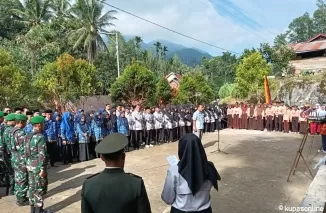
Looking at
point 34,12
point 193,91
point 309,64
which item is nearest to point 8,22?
point 34,12

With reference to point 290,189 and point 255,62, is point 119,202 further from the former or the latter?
point 255,62

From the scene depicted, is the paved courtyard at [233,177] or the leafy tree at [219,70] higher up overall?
the leafy tree at [219,70]

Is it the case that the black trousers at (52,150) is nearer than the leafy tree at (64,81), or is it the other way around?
the black trousers at (52,150)

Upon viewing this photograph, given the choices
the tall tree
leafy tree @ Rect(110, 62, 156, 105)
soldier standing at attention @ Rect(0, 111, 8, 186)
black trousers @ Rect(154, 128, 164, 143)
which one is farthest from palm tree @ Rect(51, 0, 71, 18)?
the tall tree

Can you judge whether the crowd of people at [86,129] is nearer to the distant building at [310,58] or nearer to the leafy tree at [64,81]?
the leafy tree at [64,81]

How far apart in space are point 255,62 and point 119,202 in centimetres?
2496

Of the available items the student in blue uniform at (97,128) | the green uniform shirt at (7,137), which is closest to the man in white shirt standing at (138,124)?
the student in blue uniform at (97,128)

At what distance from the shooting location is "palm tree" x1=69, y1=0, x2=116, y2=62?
32031 millimetres

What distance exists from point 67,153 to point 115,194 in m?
7.26

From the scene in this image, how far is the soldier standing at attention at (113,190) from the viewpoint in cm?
214

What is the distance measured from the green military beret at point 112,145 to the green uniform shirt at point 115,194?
14cm

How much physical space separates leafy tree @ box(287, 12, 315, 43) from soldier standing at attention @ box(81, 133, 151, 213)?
82919mm

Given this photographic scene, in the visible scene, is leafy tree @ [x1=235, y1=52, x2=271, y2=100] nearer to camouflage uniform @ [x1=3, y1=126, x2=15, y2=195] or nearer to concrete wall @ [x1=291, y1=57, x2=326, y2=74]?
concrete wall @ [x1=291, y1=57, x2=326, y2=74]

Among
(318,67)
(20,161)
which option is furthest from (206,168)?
(318,67)
